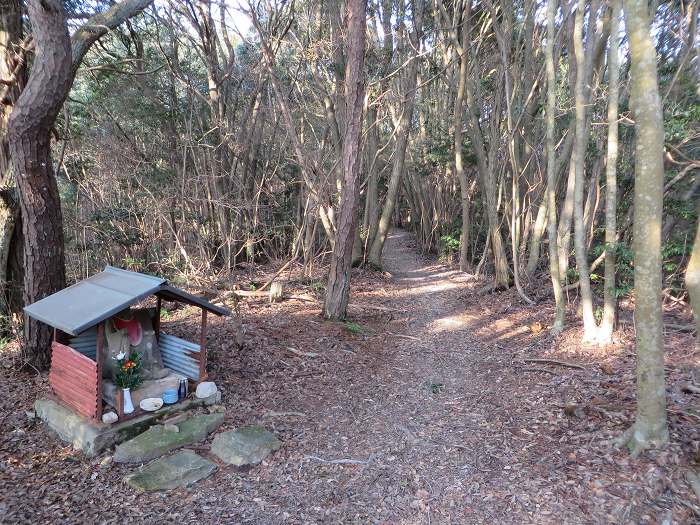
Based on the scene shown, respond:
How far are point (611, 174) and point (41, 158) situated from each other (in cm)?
868

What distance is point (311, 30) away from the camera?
14.0 m

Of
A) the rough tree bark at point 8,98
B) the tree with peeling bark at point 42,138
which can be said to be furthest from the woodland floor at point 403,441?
the rough tree bark at point 8,98

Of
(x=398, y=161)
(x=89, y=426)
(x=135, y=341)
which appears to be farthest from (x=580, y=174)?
(x=89, y=426)

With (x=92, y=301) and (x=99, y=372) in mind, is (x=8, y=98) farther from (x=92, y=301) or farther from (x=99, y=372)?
(x=99, y=372)

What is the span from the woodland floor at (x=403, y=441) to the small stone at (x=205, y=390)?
0.28m

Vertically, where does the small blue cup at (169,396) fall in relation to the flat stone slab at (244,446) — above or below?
above

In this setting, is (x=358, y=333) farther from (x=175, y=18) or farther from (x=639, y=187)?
(x=175, y=18)

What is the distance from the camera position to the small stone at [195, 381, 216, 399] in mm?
5945

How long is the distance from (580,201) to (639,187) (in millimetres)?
3950

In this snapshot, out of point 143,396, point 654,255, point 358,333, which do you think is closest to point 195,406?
point 143,396

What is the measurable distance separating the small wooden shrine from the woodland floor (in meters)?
0.61

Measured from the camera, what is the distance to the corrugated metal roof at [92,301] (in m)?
4.89

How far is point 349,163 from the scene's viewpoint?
30.2 ft

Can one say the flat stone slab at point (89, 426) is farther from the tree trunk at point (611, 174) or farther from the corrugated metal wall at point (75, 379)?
the tree trunk at point (611, 174)
